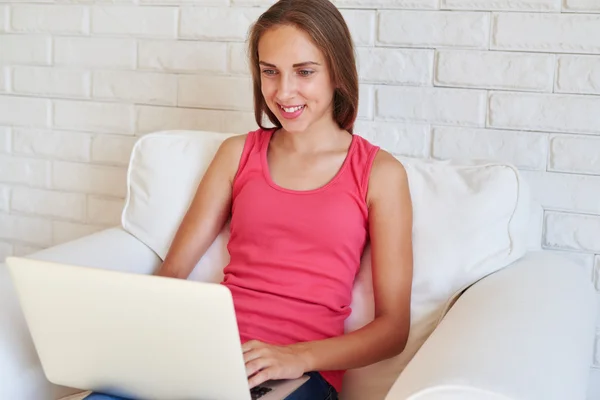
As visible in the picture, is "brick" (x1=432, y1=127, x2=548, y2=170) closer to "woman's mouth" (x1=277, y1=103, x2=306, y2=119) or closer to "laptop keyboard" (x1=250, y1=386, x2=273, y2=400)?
"woman's mouth" (x1=277, y1=103, x2=306, y2=119)

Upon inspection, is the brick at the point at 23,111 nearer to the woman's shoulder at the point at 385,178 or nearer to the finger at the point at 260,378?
the woman's shoulder at the point at 385,178

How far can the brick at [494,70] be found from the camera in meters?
1.56

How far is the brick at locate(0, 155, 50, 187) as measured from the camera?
6.86 ft

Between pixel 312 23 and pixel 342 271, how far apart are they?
412 millimetres

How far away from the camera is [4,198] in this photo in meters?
2.15

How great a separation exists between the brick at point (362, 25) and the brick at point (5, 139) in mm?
980

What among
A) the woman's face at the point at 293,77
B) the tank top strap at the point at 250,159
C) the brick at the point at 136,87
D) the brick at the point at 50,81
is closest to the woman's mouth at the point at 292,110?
the woman's face at the point at 293,77

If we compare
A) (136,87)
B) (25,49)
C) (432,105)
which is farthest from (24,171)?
(432,105)

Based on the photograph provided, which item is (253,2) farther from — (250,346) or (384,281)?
(250,346)

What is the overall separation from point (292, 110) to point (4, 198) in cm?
113

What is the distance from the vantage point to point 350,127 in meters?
1.45

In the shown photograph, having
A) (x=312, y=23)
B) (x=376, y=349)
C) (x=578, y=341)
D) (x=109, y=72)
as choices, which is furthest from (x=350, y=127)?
(x=109, y=72)

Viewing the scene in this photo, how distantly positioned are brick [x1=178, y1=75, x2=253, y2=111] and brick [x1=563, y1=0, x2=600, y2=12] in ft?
2.28

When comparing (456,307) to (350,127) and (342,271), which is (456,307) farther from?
(350,127)
